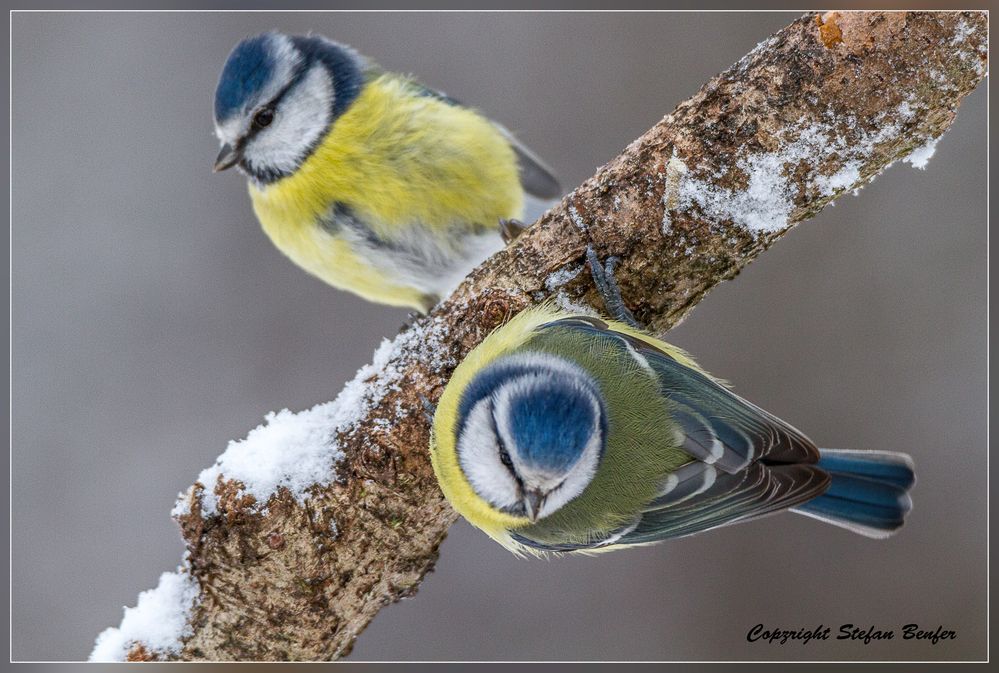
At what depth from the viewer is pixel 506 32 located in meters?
2.16

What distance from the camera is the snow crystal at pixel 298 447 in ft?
3.70

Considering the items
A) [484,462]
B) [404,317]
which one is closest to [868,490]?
[484,462]

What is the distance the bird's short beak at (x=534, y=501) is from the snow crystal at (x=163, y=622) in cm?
51

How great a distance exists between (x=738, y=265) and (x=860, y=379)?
1024mm

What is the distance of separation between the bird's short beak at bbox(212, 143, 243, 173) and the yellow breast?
10 cm

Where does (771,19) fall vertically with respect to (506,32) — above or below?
below

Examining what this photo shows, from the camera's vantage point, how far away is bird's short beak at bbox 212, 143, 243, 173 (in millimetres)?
1554

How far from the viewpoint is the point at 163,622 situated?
1.20 m

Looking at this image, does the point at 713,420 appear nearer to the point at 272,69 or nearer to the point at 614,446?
the point at 614,446

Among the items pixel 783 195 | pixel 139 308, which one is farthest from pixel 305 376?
pixel 783 195

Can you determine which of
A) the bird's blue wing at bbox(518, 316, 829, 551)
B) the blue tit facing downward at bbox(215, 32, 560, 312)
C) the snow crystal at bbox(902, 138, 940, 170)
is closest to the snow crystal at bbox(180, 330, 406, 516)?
the bird's blue wing at bbox(518, 316, 829, 551)

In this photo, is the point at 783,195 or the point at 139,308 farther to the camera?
the point at 139,308

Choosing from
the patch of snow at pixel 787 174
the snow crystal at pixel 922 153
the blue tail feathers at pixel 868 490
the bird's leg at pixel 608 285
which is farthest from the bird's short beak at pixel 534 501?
the snow crystal at pixel 922 153

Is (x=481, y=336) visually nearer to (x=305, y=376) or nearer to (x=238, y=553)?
(x=238, y=553)
